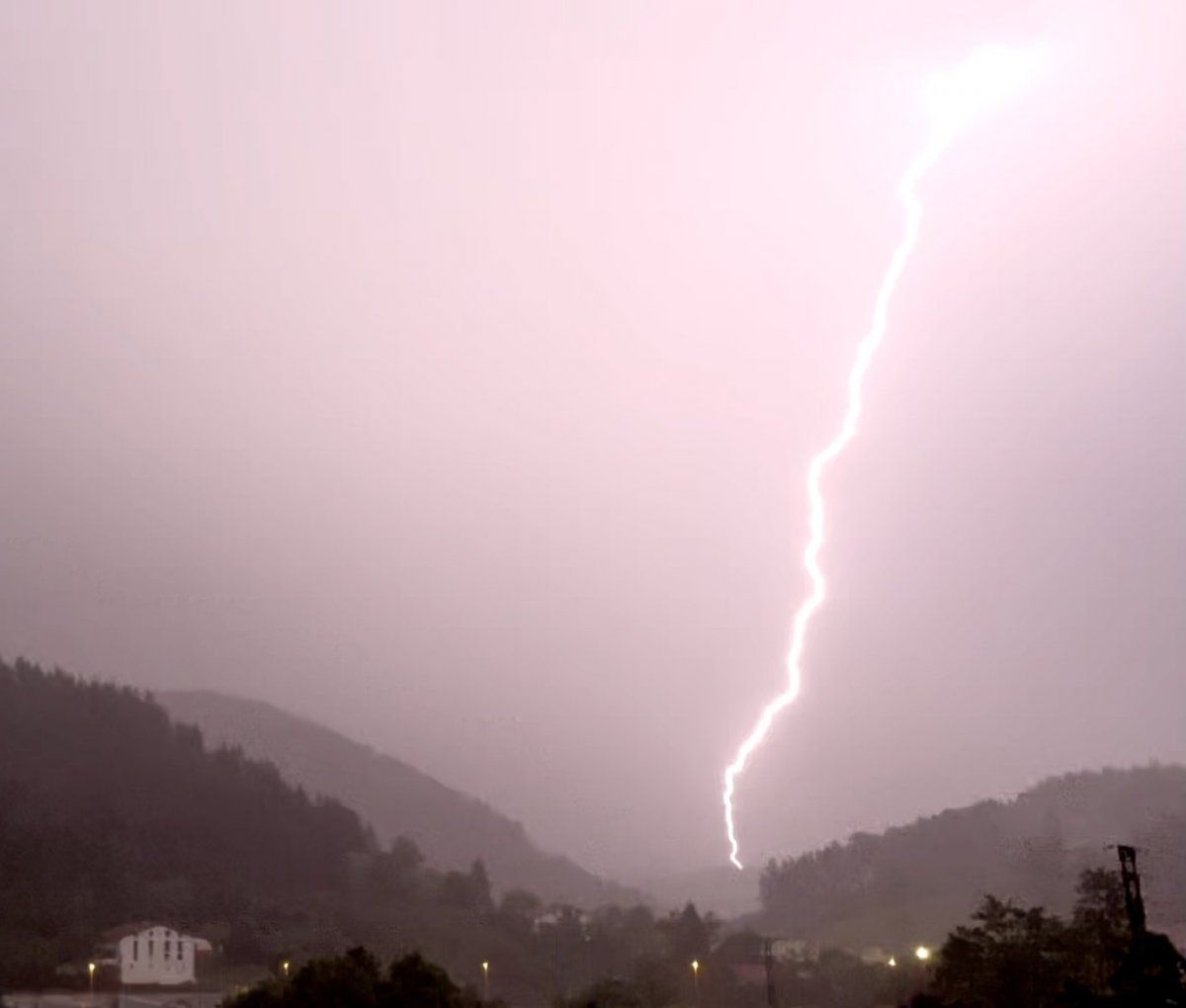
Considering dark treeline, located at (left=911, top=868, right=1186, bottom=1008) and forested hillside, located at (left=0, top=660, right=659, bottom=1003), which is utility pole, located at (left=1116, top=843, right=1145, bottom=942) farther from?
forested hillside, located at (left=0, top=660, right=659, bottom=1003)

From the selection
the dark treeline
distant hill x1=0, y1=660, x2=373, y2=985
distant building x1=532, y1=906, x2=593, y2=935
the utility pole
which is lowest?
the dark treeline

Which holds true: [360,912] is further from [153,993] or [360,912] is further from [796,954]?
[153,993]

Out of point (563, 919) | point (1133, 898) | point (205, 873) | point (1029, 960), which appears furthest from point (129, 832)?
point (1133, 898)

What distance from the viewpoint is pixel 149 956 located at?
5172 cm

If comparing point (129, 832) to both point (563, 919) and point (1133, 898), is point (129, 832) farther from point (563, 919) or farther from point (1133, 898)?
point (1133, 898)

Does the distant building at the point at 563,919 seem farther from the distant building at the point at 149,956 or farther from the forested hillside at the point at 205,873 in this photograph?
the distant building at the point at 149,956

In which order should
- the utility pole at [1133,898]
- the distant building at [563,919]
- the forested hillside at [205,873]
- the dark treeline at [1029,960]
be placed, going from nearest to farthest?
the utility pole at [1133,898] → the dark treeline at [1029,960] → the forested hillside at [205,873] → the distant building at [563,919]

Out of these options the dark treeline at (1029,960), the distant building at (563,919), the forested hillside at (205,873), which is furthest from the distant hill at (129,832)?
the dark treeline at (1029,960)

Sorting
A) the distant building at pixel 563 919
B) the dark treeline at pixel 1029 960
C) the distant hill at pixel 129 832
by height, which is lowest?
the dark treeline at pixel 1029 960

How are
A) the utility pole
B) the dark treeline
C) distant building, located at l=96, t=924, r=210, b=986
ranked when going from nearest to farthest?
1. the utility pole
2. the dark treeline
3. distant building, located at l=96, t=924, r=210, b=986

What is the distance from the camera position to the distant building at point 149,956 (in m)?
50.8

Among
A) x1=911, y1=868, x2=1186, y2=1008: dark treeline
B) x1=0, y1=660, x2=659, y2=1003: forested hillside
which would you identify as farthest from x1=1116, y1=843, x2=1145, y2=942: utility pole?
x1=0, y1=660, x2=659, y2=1003: forested hillside

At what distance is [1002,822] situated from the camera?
110 m

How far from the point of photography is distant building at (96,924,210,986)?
50.8m
